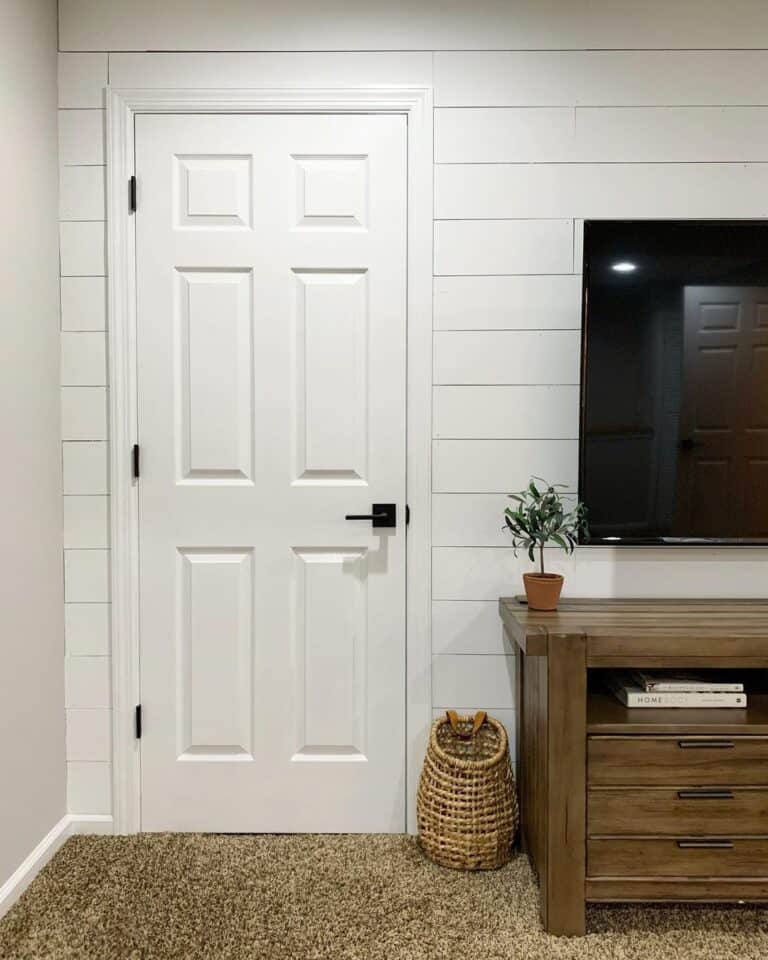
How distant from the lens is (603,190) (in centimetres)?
224

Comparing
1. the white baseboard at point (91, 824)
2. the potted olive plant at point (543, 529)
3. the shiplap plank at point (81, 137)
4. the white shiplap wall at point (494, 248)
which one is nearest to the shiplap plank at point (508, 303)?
the white shiplap wall at point (494, 248)

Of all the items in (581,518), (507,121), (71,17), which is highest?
(71,17)

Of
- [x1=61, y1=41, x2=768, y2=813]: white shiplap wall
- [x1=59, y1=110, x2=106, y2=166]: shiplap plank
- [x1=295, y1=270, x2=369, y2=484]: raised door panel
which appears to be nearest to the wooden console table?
[x1=61, y1=41, x2=768, y2=813]: white shiplap wall

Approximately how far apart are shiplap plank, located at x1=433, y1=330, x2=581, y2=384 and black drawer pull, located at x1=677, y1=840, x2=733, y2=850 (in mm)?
1247

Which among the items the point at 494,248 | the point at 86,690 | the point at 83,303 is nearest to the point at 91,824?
the point at 86,690

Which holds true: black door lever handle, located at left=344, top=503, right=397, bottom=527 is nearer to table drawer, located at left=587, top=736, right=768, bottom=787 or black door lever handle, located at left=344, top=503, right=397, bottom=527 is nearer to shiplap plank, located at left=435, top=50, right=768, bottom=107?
table drawer, located at left=587, top=736, right=768, bottom=787

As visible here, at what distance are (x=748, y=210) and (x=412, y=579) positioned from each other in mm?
1456

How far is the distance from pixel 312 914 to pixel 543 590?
100 centimetres

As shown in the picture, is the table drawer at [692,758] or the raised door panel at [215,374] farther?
the raised door panel at [215,374]

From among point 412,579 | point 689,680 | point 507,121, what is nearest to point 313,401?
point 412,579

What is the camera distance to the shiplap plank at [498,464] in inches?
89.6

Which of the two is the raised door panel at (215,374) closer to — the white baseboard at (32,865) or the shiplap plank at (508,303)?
the shiplap plank at (508,303)

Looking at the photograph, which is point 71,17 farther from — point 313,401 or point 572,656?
point 572,656

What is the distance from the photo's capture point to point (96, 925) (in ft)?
6.07
